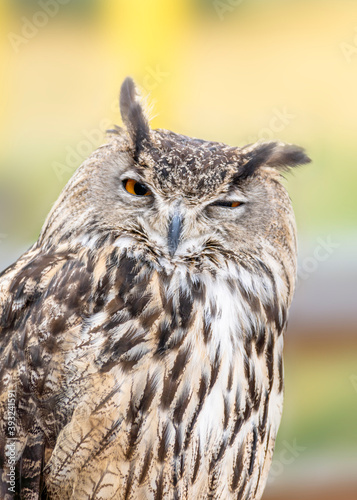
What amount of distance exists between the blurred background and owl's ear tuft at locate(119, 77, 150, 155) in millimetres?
788

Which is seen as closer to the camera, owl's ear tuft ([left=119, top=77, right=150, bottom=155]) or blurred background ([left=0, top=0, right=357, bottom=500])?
owl's ear tuft ([left=119, top=77, right=150, bottom=155])

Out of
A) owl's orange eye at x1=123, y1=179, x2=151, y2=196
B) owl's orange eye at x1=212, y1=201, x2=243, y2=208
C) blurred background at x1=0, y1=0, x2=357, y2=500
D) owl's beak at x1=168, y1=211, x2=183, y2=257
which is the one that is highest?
blurred background at x1=0, y1=0, x2=357, y2=500

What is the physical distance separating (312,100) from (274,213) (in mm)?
2895

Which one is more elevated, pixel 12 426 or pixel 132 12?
pixel 132 12

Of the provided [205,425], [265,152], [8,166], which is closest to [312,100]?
[8,166]

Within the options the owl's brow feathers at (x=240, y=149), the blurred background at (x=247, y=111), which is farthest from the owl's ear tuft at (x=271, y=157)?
the blurred background at (x=247, y=111)

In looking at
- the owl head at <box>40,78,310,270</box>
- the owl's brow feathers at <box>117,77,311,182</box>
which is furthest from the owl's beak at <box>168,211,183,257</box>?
the owl's brow feathers at <box>117,77,311,182</box>

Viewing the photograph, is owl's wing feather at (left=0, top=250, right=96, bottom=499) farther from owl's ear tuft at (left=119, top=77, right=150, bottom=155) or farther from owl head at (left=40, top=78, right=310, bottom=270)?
owl's ear tuft at (left=119, top=77, right=150, bottom=155)

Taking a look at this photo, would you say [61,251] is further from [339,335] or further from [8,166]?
[8,166]

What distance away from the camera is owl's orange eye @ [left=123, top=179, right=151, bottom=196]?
1.19m

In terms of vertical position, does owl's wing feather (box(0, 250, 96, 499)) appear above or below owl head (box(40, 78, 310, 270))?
below

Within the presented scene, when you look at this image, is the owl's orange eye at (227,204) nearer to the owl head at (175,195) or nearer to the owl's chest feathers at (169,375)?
the owl head at (175,195)

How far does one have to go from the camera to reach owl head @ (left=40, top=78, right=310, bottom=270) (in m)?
1.17

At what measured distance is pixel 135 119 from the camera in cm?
121
